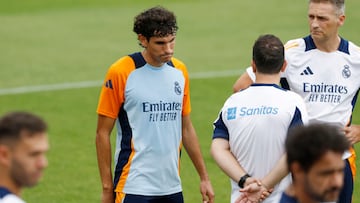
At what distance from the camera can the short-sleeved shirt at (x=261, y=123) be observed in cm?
664

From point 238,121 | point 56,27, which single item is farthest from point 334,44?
point 56,27

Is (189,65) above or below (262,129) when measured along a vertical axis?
below

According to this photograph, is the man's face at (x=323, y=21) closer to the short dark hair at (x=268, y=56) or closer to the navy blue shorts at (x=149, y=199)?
the short dark hair at (x=268, y=56)

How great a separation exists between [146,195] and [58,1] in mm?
17853

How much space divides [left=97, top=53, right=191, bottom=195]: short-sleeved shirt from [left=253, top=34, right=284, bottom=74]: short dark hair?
1.11 metres

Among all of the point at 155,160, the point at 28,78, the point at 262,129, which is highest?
the point at 262,129

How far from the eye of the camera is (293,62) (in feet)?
26.4

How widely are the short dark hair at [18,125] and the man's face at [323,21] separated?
354 cm

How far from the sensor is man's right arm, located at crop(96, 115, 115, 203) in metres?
7.57

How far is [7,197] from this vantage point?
16.4 ft

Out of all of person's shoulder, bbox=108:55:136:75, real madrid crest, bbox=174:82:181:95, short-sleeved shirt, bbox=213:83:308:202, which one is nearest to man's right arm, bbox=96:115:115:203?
person's shoulder, bbox=108:55:136:75

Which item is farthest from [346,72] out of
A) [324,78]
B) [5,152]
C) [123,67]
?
[5,152]

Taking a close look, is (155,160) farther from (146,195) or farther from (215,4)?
(215,4)

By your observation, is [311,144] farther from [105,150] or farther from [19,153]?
[105,150]
